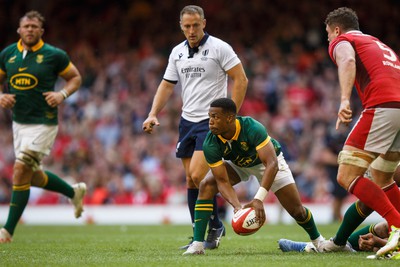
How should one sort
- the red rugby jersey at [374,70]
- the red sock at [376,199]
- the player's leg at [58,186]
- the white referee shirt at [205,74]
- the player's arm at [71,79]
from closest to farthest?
the red sock at [376,199]
the red rugby jersey at [374,70]
the white referee shirt at [205,74]
the player's arm at [71,79]
the player's leg at [58,186]

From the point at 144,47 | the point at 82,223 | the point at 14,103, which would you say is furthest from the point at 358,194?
the point at 144,47

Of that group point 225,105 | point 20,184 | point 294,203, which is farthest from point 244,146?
point 20,184

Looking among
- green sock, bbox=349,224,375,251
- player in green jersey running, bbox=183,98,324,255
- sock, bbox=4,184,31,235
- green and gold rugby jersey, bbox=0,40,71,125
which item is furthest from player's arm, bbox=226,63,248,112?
sock, bbox=4,184,31,235

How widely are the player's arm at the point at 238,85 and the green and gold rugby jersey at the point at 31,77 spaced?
2874 millimetres

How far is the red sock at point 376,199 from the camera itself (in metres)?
7.46

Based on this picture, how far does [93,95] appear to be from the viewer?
2244 centimetres

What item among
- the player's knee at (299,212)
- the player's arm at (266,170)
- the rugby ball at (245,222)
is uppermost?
the player's arm at (266,170)

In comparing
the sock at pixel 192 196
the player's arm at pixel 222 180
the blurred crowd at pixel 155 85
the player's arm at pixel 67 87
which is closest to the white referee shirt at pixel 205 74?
the sock at pixel 192 196

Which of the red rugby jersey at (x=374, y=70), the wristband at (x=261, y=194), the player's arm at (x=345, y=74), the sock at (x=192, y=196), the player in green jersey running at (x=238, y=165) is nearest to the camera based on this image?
the player's arm at (x=345, y=74)

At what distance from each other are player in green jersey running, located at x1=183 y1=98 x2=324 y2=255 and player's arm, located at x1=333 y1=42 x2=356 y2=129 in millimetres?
896

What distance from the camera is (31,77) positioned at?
1095 cm

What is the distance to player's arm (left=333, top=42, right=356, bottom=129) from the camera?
730 centimetres

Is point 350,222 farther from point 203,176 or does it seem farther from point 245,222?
point 203,176

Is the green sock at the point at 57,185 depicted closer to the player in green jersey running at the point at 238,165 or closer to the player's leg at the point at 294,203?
the player in green jersey running at the point at 238,165
